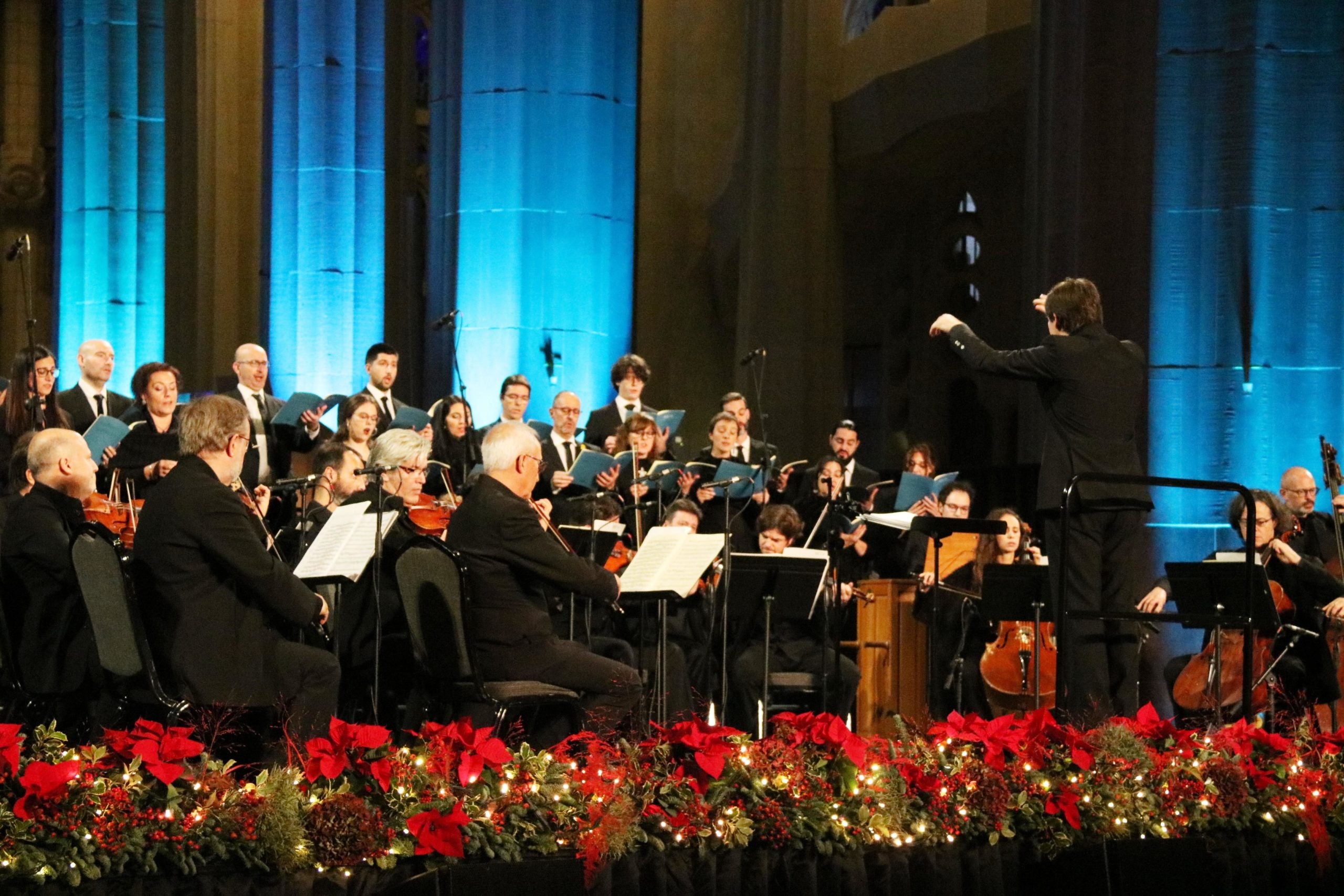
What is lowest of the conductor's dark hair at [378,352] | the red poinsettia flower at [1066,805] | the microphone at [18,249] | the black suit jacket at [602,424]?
the red poinsettia flower at [1066,805]

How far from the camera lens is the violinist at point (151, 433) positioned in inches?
303

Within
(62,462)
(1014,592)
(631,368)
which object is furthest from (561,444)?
(62,462)

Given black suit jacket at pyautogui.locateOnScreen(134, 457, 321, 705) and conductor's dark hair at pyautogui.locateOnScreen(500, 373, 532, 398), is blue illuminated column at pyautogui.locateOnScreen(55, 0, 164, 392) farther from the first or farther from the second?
black suit jacket at pyautogui.locateOnScreen(134, 457, 321, 705)

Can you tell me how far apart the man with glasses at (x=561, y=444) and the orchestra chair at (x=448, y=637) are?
343cm

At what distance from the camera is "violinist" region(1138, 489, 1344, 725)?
759 cm

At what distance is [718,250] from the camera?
1491 centimetres

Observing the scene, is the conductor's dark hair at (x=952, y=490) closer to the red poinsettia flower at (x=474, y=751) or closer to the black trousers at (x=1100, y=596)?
the black trousers at (x=1100, y=596)

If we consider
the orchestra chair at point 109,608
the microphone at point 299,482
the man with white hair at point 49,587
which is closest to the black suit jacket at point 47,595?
the man with white hair at point 49,587

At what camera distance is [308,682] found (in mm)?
5316

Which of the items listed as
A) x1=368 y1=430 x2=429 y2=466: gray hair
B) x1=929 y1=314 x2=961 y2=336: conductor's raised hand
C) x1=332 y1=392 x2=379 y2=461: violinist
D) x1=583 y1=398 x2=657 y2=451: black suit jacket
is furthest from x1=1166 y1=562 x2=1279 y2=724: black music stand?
x1=583 y1=398 x2=657 y2=451: black suit jacket

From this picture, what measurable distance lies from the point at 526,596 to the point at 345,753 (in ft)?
5.03

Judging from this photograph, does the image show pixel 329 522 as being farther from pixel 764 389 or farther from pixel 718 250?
pixel 718 250

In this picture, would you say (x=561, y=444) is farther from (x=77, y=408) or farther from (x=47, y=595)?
(x=47, y=595)

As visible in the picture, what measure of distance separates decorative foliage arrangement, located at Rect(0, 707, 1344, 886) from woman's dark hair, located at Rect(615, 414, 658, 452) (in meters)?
4.14
